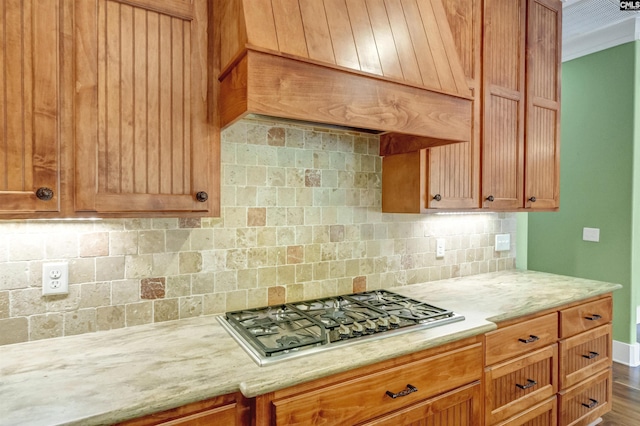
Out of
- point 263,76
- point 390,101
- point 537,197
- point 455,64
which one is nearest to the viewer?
point 263,76

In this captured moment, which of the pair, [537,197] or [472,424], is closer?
[472,424]

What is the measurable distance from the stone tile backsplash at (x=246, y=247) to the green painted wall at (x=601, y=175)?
6.73 feet

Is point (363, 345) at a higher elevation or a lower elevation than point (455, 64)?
lower

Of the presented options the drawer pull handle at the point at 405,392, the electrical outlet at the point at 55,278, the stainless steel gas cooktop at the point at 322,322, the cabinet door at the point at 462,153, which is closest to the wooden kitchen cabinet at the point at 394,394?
the drawer pull handle at the point at 405,392

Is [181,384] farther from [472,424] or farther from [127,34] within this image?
[472,424]

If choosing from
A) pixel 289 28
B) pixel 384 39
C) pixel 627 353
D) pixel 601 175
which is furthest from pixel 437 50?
pixel 627 353

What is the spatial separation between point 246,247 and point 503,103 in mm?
1758

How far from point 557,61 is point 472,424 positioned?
2375 mm

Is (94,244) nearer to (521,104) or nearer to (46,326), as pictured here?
(46,326)

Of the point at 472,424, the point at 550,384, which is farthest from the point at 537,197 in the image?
the point at 472,424

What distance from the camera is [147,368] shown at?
3.83 feet

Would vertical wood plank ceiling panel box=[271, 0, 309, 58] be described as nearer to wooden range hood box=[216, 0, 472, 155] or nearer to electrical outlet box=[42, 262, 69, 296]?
wooden range hood box=[216, 0, 472, 155]

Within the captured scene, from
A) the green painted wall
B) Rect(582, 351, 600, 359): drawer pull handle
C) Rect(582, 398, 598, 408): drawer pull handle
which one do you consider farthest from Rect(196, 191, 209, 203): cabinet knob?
the green painted wall

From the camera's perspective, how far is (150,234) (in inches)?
61.6
